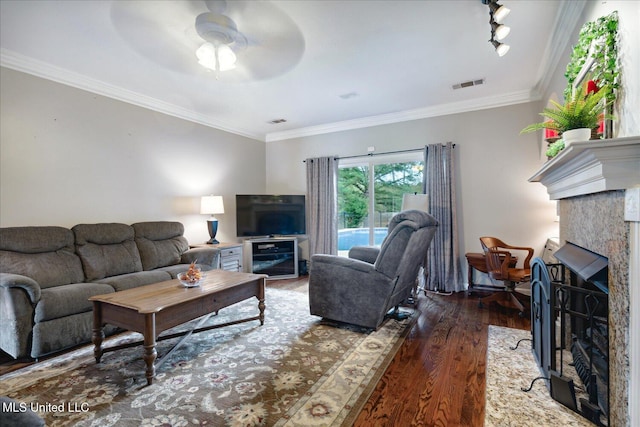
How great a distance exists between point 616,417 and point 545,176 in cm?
165

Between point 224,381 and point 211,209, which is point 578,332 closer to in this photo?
point 224,381

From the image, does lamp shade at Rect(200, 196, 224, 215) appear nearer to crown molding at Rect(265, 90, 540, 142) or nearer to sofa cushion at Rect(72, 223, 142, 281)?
sofa cushion at Rect(72, 223, 142, 281)

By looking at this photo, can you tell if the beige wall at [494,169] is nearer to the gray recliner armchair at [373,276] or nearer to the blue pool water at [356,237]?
the blue pool water at [356,237]

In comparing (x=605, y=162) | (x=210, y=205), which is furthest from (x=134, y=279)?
(x=605, y=162)

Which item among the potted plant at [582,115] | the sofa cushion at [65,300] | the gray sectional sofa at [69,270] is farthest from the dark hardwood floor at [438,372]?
the potted plant at [582,115]

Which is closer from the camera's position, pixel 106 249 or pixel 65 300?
pixel 65 300

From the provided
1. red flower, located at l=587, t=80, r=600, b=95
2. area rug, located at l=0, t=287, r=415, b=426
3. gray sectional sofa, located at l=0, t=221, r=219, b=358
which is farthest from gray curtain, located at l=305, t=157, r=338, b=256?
red flower, located at l=587, t=80, r=600, b=95

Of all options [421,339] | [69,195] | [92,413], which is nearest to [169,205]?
[69,195]

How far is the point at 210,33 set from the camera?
7.76ft

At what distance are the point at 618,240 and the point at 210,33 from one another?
9.74ft

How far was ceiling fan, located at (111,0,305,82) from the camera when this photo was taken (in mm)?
2191

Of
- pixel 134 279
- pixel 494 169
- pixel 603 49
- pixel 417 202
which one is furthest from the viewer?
pixel 417 202

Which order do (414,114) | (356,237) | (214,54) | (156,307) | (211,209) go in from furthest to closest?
(356,237), (414,114), (211,209), (214,54), (156,307)

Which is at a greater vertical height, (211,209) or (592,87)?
(592,87)
